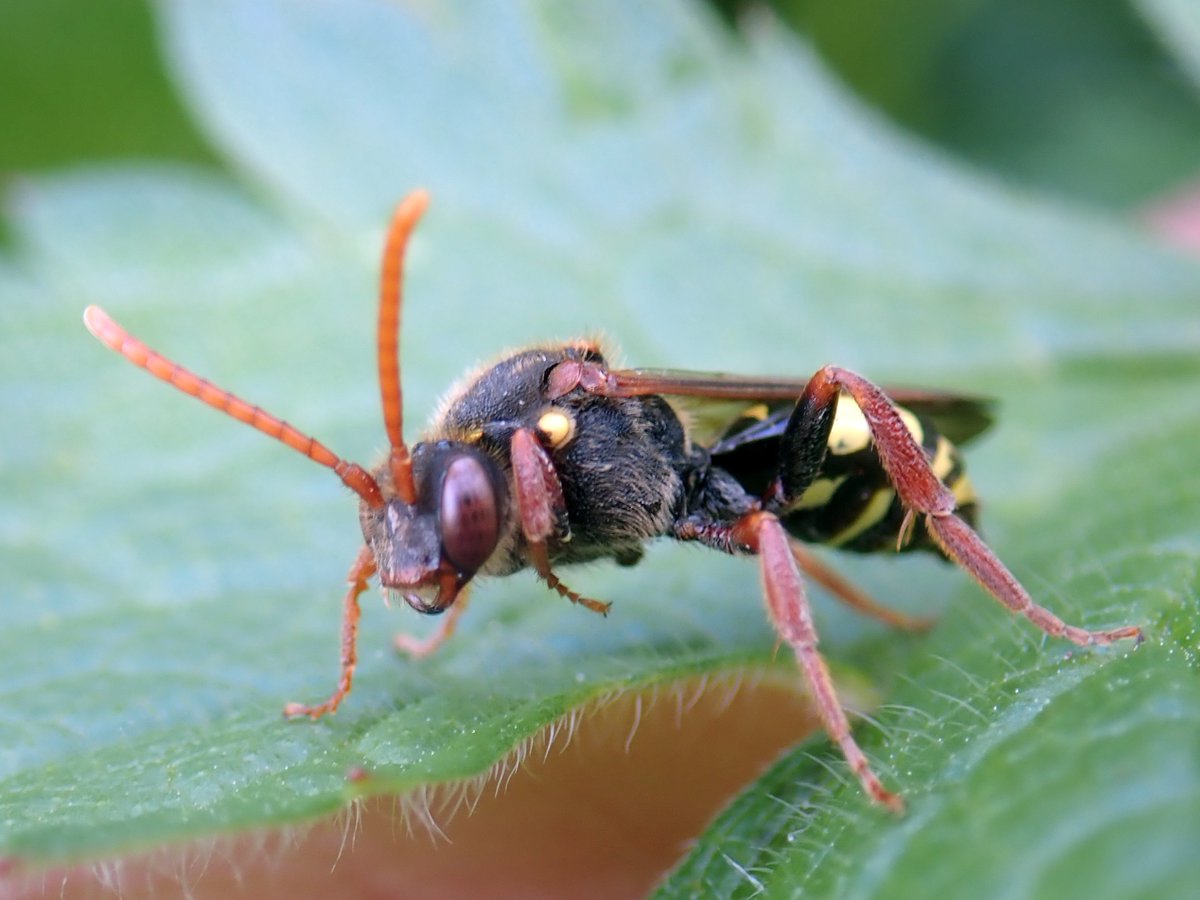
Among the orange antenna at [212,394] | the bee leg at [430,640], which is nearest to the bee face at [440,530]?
the orange antenna at [212,394]

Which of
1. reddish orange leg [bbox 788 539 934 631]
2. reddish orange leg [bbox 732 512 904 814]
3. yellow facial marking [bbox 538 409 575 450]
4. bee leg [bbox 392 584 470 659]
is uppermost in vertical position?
yellow facial marking [bbox 538 409 575 450]

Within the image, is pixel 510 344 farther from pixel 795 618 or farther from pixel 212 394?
pixel 795 618

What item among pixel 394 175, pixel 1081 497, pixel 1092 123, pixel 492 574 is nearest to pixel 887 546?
pixel 1081 497

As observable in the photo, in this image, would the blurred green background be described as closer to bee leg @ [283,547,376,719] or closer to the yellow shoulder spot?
the yellow shoulder spot

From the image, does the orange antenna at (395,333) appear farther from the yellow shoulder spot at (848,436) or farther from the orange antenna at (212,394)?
the yellow shoulder spot at (848,436)

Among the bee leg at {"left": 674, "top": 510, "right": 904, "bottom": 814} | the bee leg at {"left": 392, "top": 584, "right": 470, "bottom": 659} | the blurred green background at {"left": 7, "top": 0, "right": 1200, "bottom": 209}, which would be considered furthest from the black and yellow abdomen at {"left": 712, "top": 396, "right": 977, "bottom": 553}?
the blurred green background at {"left": 7, "top": 0, "right": 1200, "bottom": 209}

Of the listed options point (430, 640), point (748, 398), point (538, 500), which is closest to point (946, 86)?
point (748, 398)
